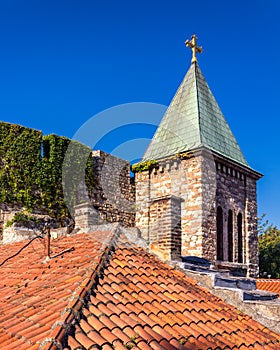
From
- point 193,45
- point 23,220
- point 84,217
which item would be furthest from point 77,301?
point 193,45

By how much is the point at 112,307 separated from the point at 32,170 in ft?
34.8

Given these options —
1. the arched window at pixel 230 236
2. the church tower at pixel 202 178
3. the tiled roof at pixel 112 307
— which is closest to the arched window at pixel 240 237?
the church tower at pixel 202 178

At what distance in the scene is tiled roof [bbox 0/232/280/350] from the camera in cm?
456

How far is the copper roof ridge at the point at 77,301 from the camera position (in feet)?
13.6

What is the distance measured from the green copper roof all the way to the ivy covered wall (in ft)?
13.3

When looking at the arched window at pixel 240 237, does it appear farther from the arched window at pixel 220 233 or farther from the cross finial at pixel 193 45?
the cross finial at pixel 193 45

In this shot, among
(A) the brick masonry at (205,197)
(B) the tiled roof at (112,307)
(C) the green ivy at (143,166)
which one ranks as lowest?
(B) the tiled roof at (112,307)

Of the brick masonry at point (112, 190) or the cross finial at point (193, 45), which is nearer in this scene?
the brick masonry at point (112, 190)

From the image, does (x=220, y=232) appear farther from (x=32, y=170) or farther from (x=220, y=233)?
(x=32, y=170)

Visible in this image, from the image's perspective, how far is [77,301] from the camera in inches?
196

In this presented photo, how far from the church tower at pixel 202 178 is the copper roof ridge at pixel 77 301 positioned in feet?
28.4

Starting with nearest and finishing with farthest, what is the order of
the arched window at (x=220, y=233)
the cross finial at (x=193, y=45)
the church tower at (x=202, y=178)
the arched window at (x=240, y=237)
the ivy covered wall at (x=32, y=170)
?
the ivy covered wall at (x=32, y=170) < the church tower at (x=202, y=178) < the arched window at (x=220, y=233) < the arched window at (x=240, y=237) < the cross finial at (x=193, y=45)

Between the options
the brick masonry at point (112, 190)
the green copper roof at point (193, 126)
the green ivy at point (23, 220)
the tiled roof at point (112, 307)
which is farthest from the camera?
the green copper roof at point (193, 126)

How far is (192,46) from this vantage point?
19.5 m
